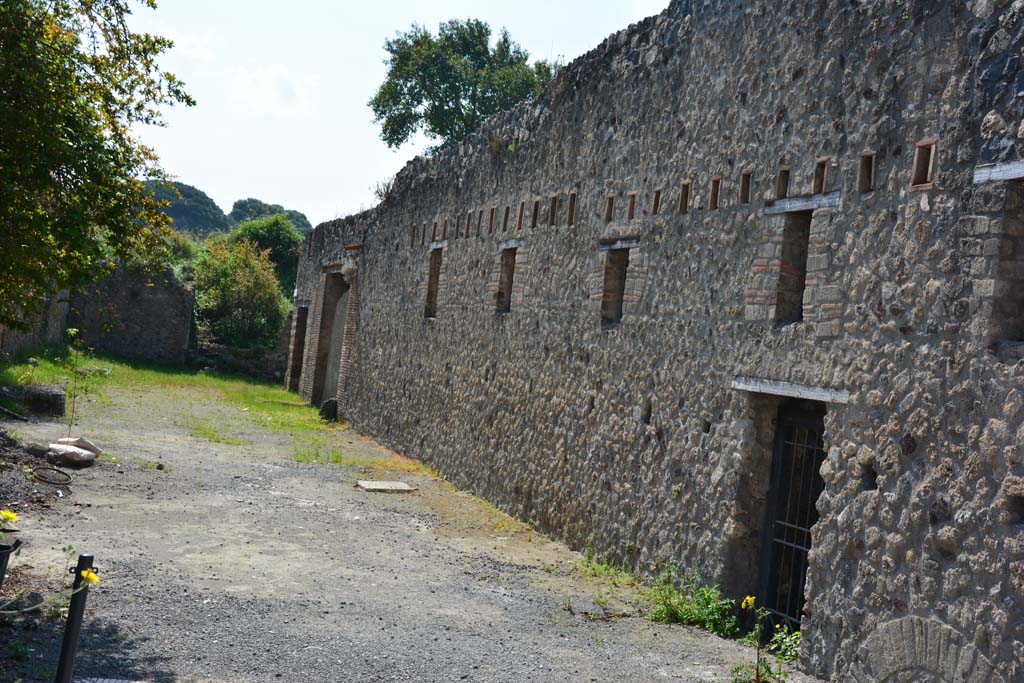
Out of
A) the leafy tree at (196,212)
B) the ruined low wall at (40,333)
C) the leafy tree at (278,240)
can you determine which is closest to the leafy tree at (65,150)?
the ruined low wall at (40,333)

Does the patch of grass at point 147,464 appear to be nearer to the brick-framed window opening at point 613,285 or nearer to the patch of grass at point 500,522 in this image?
the patch of grass at point 500,522

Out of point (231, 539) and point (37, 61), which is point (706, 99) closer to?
point (37, 61)

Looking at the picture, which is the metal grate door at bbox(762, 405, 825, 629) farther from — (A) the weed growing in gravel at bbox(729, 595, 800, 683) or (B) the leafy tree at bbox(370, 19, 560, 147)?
(B) the leafy tree at bbox(370, 19, 560, 147)

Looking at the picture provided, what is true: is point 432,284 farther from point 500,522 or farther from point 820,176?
point 820,176

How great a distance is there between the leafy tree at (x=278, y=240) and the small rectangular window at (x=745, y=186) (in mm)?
30656

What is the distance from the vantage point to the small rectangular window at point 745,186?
6836 mm

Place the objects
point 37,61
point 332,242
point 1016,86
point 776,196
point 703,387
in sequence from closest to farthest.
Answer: point 1016,86, point 37,61, point 776,196, point 703,387, point 332,242

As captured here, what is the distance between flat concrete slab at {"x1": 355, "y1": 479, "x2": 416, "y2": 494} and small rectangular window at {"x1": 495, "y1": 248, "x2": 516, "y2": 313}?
246 cm

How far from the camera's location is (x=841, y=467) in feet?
18.5

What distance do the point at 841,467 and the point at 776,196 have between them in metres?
2.02

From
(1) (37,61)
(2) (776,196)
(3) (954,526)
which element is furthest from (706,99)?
(1) (37,61)

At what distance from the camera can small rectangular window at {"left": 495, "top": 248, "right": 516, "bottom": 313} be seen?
11328 mm

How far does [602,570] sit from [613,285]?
2691 mm

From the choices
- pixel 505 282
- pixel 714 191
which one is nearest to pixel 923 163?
pixel 714 191
